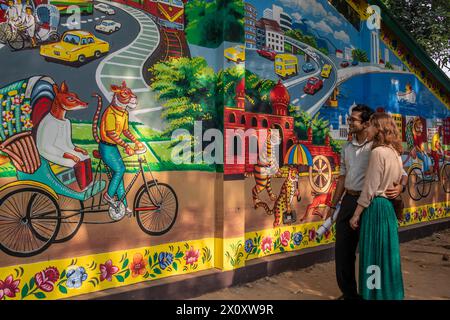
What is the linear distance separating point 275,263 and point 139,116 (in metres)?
2.43

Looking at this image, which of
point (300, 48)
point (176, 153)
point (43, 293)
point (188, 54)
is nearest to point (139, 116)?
point (176, 153)

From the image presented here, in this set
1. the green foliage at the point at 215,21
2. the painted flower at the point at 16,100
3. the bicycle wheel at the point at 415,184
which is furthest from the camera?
the bicycle wheel at the point at 415,184

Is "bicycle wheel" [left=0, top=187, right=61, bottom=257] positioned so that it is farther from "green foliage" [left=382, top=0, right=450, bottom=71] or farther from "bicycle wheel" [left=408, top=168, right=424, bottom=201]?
"green foliage" [left=382, top=0, right=450, bottom=71]

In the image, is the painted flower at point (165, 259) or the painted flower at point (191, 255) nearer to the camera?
the painted flower at point (165, 259)

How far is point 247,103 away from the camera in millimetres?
4719

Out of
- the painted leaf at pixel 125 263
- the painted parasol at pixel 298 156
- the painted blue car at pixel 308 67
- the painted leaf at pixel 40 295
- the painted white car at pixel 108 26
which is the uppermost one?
the painted blue car at pixel 308 67

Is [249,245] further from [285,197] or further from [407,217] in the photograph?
[407,217]

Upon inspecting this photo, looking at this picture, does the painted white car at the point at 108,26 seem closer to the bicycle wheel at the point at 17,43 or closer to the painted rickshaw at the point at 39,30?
the painted rickshaw at the point at 39,30

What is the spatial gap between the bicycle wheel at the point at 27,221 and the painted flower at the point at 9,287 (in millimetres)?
194

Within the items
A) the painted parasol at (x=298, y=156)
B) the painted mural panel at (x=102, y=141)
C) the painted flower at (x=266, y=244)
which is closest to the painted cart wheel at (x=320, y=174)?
the painted parasol at (x=298, y=156)

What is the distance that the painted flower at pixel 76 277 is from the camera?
3.37m

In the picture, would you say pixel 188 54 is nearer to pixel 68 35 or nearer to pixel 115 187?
pixel 68 35

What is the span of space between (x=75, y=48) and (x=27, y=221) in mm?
1522

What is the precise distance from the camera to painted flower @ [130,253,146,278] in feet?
12.3
